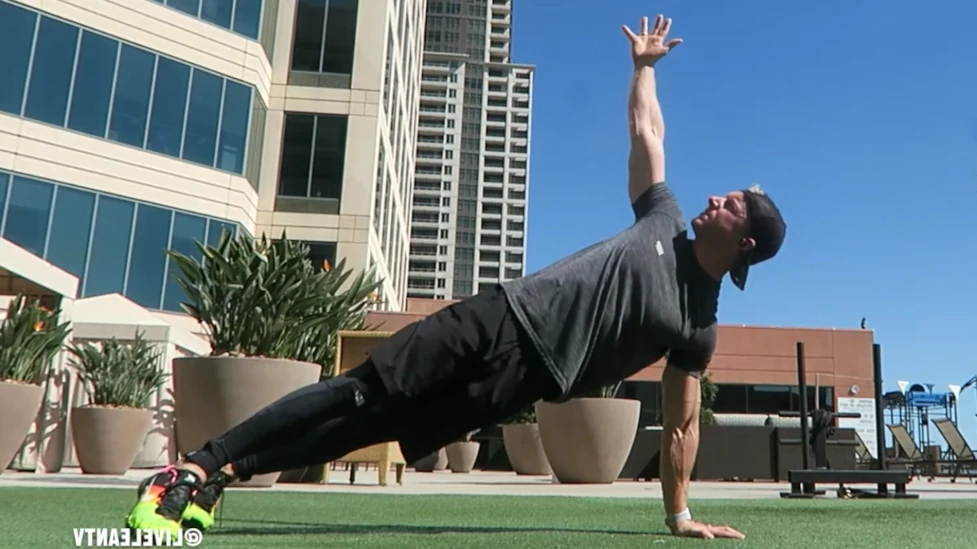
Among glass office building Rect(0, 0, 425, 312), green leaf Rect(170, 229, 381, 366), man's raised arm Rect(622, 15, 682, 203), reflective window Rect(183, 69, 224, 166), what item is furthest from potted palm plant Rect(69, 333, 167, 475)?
reflective window Rect(183, 69, 224, 166)

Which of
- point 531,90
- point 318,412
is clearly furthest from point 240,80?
point 531,90

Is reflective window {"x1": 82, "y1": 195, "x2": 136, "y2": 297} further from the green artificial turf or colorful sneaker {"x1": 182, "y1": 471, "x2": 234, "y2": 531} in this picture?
colorful sneaker {"x1": 182, "y1": 471, "x2": 234, "y2": 531}

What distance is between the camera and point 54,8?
18609mm

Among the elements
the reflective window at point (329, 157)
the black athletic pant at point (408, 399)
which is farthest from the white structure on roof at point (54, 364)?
the reflective window at point (329, 157)

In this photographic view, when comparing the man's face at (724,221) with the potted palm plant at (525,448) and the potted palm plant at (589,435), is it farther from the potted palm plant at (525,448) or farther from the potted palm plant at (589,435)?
the potted palm plant at (525,448)

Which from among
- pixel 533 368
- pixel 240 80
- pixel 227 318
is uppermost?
pixel 240 80

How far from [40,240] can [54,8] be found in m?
4.94

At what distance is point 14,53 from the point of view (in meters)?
17.8

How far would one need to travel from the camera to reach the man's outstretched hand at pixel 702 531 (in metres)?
2.89

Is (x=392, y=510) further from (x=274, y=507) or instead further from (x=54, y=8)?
(x=54, y=8)

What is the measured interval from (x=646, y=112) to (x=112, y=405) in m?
7.09

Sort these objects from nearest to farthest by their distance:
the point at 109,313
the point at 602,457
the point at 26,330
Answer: the point at 26,330 < the point at 602,457 < the point at 109,313

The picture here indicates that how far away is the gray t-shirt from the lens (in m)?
2.35

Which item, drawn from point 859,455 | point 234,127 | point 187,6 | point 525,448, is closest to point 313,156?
point 234,127
